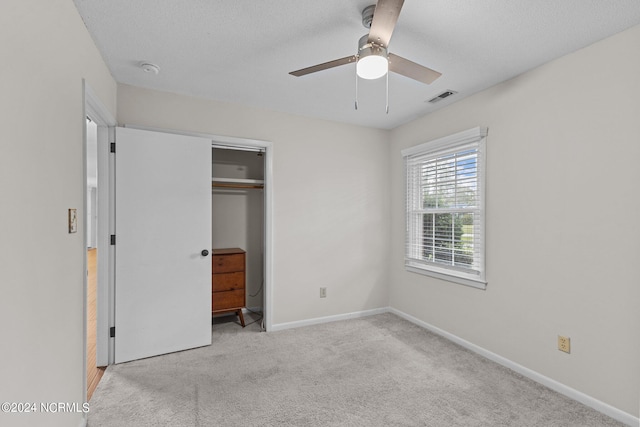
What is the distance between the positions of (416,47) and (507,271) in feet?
6.55

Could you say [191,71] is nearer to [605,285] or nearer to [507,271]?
[507,271]

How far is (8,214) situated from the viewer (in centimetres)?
112

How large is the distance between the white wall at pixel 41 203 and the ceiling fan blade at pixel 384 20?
1461 millimetres

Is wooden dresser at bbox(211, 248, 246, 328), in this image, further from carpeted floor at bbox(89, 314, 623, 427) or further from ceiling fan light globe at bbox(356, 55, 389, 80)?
ceiling fan light globe at bbox(356, 55, 389, 80)

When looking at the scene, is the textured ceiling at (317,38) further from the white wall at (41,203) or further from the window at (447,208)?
the window at (447,208)

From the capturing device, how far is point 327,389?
233cm

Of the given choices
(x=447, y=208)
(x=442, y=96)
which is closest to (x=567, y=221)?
(x=447, y=208)

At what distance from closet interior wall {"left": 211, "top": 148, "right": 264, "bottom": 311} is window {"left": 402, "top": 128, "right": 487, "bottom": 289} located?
1.98 metres

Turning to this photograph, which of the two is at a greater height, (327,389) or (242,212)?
(242,212)

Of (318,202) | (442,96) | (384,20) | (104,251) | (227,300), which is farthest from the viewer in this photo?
(318,202)

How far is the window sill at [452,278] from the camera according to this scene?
2941mm

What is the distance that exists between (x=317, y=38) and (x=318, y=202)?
6.50 ft

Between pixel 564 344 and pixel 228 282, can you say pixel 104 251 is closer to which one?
pixel 228 282

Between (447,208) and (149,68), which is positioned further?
(447,208)
